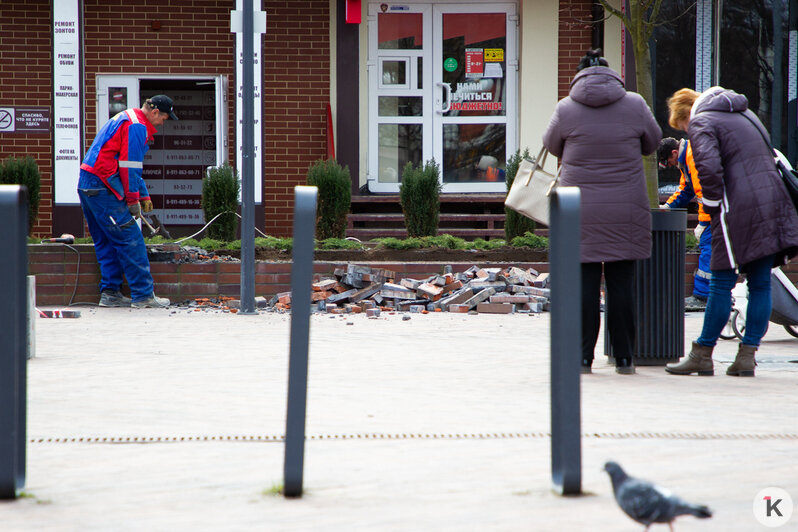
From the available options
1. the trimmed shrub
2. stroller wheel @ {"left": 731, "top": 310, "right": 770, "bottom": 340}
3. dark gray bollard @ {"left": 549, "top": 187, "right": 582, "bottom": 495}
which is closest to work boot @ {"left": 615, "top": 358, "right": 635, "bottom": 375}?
stroller wheel @ {"left": 731, "top": 310, "right": 770, "bottom": 340}

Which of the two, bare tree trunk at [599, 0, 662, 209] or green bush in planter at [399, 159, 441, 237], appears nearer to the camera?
bare tree trunk at [599, 0, 662, 209]

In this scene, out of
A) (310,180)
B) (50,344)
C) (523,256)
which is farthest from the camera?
(310,180)

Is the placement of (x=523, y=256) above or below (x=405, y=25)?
below

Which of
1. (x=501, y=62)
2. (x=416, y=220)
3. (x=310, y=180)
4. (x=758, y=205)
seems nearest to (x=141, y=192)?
(x=310, y=180)

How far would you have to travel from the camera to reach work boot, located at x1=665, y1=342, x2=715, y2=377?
19.2ft

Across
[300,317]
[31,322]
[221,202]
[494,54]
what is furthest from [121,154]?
[494,54]

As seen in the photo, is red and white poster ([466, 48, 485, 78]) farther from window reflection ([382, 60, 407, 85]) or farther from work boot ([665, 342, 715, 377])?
work boot ([665, 342, 715, 377])

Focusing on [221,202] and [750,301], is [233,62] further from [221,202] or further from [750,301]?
[750,301]

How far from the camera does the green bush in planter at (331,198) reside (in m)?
11.9

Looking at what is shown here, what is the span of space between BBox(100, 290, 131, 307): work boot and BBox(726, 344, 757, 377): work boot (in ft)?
20.9

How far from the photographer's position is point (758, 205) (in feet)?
18.4

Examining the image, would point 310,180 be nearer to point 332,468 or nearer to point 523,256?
point 523,256

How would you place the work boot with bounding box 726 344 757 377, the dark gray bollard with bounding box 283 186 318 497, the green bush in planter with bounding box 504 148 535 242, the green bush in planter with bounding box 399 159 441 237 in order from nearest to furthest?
the dark gray bollard with bounding box 283 186 318 497
the work boot with bounding box 726 344 757 377
the green bush in planter with bounding box 504 148 535 242
the green bush in planter with bounding box 399 159 441 237

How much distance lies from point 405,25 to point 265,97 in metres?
2.51
